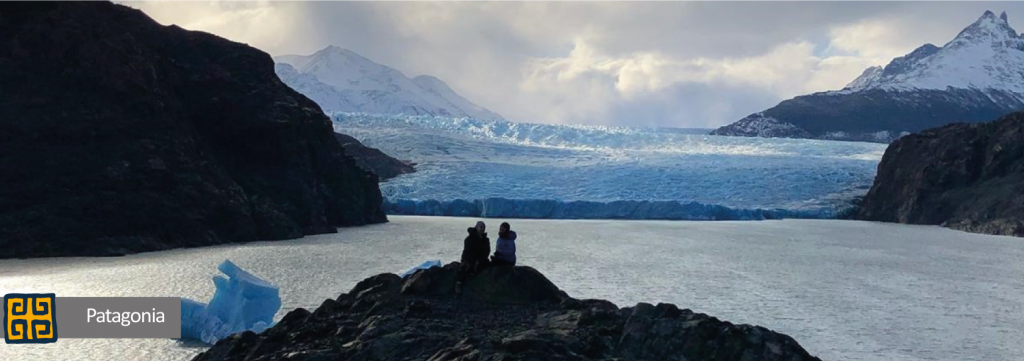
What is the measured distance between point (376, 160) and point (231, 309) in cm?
5181

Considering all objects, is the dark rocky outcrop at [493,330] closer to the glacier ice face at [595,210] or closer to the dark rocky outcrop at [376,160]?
the glacier ice face at [595,210]

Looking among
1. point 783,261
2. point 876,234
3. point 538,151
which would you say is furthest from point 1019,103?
point 783,261

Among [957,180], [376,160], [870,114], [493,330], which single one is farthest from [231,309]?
[870,114]

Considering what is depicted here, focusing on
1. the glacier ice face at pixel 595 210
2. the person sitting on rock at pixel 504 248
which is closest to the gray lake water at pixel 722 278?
the person sitting on rock at pixel 504 248

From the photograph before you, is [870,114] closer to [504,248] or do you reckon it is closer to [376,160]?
[376,160]

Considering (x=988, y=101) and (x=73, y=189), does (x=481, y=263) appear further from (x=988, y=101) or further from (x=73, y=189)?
(x=988, y=101)

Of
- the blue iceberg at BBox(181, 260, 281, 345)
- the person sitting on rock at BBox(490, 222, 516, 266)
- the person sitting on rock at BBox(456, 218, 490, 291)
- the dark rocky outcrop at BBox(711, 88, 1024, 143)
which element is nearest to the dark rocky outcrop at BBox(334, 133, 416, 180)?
the blue iceberg at BBox(181, 260, 281, 345)

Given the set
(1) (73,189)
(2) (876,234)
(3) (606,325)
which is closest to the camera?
(3) (606,325)

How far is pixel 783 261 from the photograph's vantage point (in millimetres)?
30047

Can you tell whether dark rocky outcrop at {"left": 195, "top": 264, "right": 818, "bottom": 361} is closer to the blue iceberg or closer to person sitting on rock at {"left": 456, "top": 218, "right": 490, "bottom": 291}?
person sitting on rock at {"left": 456, "top": 218, "right": 490, "bottom": 291}

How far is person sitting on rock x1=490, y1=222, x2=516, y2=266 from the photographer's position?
11.6 meters

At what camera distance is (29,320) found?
599 inches

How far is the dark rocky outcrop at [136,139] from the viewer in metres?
28.1

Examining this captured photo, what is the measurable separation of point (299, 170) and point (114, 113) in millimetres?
9605
